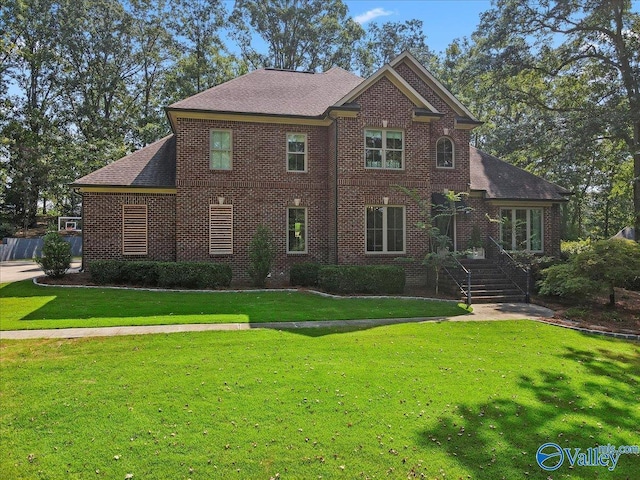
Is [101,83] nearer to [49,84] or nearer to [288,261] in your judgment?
[49,84]

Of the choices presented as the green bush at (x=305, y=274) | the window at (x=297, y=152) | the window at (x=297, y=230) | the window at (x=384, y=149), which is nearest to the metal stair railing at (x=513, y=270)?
the window at (x=384, y=149)

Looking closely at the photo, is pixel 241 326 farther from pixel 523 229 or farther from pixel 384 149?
pixel 523 229

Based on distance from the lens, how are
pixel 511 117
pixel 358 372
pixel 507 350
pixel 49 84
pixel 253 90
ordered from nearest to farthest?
pixel 358 372, pixel 507 350, pixel 253 90, pixel 511 117, pixel 49 84

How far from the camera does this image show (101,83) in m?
37.7

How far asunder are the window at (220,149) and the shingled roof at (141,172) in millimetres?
1809

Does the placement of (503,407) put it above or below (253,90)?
below

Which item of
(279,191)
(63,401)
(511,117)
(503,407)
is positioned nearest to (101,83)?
(279,191)

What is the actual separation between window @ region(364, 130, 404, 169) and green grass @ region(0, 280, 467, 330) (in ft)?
18.1

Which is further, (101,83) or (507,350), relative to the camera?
(101,83)

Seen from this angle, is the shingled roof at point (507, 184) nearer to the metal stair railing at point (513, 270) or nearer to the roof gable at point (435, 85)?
the metal stair railing at point (513, 270)

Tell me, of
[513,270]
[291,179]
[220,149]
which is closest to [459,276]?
[513,270]

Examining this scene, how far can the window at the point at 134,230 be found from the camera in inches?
631

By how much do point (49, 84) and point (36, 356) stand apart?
42208 mm

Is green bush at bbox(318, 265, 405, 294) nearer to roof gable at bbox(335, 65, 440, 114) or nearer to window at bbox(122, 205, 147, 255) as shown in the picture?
roof gable at bbox(335, 65, 440, 114)
